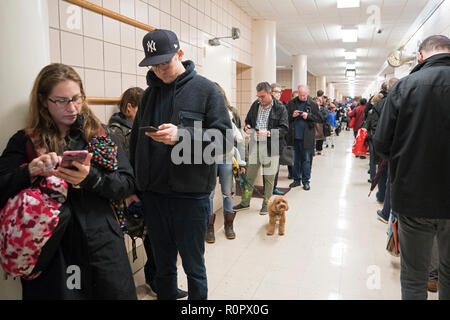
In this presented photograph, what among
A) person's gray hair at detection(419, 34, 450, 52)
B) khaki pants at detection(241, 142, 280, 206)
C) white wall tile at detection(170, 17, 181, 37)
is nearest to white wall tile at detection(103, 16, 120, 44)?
white wall tile at detection(170, 17, 181, 37)

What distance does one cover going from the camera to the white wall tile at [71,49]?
2.27 meters

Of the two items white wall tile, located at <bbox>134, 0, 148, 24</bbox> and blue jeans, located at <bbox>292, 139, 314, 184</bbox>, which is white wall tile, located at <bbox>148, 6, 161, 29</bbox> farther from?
blue jeans, located at <bbox>292, 139, 314, 184</bbox>

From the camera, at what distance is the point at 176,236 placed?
1704 mm

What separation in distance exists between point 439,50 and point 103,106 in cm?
221

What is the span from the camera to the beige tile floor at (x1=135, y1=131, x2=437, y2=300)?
2.43 m

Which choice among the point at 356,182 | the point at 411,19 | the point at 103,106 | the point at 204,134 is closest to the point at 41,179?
the point at 204,134

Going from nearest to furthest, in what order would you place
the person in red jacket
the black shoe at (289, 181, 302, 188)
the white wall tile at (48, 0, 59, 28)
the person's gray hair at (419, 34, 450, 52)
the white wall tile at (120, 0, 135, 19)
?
the person's gray hair at (419, 34, 450, 52) → the white wall tile at (48, 0, 59, 28) → the white wall tile at (120, 0, 135, 19) → the black shoe at (289, 181, 302, 188) → the person in red jacket

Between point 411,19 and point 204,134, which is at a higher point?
point 411,19

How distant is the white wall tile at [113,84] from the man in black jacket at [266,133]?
1.73 meters

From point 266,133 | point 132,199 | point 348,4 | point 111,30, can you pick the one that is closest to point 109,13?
point 111,30

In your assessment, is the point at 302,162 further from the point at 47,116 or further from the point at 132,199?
the point at 47,116
